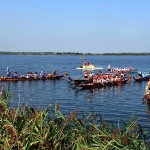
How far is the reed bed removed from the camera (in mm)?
9062

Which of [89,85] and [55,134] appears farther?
[89,85]

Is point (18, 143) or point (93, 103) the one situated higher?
point (18, 143)

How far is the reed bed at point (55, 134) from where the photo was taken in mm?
9062

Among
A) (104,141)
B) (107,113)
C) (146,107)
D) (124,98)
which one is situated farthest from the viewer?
(124,98)

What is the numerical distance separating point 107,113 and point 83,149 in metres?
22.6

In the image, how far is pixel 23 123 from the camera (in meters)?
9.93

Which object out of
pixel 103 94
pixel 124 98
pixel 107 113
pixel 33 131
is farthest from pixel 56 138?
pixel 103 94

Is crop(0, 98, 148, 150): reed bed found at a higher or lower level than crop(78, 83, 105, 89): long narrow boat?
higher

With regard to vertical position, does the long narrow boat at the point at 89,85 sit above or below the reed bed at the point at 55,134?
below

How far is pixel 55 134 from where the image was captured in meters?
9.98

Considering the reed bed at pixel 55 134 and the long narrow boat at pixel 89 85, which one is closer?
the reed bed at pixel 55 134

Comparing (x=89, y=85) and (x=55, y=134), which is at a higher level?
(x=55, y=134)

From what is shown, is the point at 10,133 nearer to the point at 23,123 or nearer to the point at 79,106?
the point at 23,123

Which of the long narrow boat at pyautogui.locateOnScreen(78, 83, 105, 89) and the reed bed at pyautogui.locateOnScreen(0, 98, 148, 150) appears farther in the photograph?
the long narrow boat at pyautogui.locateOnScreen(78, 83, 105, 89)
